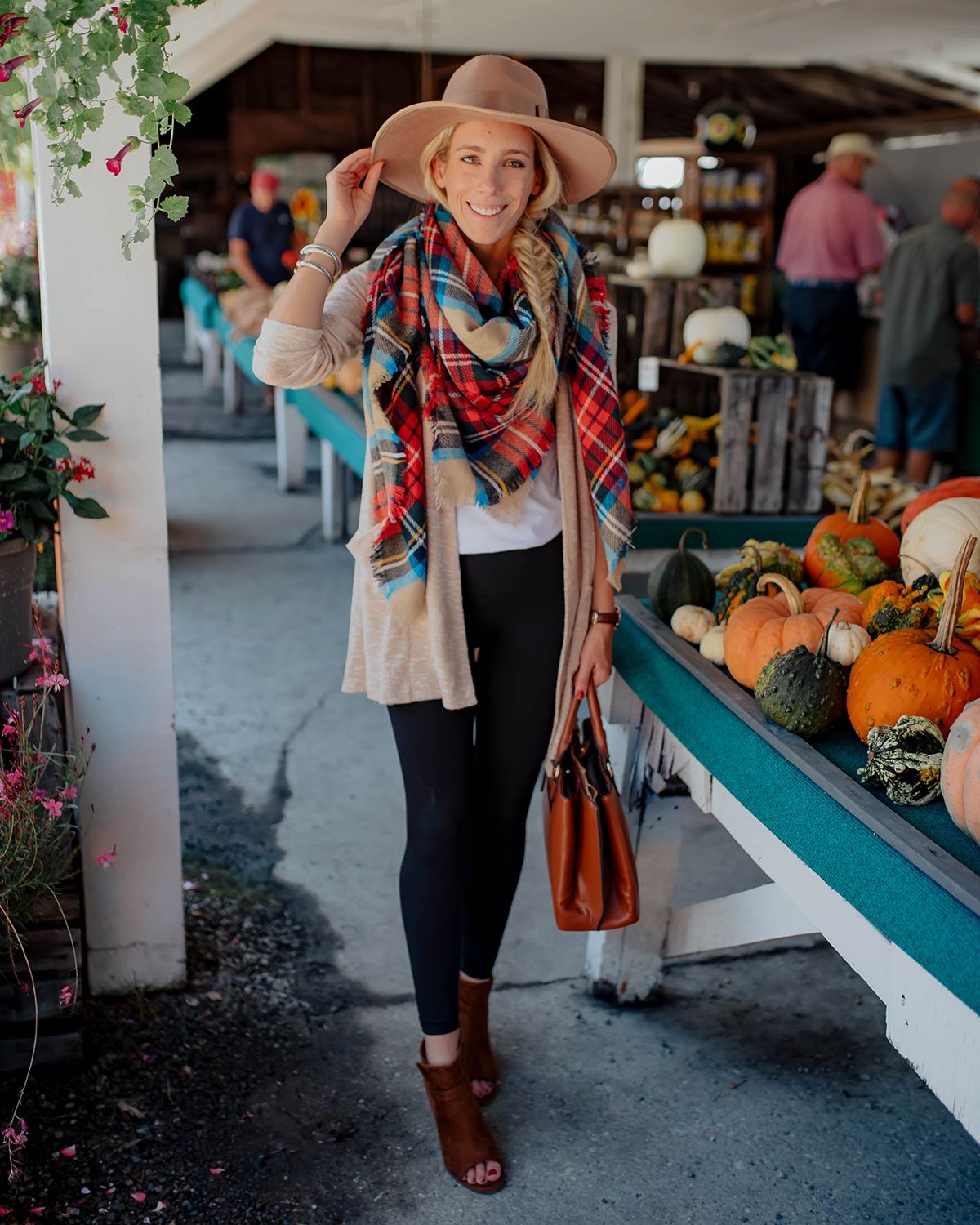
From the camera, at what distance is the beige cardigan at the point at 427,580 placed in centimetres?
170

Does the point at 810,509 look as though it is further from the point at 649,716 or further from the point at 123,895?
the point at 123,895

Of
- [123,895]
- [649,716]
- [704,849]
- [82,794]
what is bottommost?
[704,849]

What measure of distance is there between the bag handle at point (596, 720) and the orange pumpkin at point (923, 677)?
411 mm

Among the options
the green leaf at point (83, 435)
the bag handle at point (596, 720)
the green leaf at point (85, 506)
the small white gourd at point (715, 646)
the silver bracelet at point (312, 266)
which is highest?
the silver bracelet at point (312, 266)

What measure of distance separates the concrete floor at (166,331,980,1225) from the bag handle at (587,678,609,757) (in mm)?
377

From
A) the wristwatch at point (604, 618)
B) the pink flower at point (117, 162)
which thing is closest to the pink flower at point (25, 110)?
the pink flower at point (117, 162)

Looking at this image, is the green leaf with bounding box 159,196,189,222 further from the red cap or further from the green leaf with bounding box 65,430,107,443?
the red cap

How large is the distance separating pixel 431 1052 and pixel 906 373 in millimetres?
5069

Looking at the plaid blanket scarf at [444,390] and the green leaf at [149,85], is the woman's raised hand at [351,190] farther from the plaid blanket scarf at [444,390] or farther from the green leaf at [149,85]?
the green leaf at [149,85]

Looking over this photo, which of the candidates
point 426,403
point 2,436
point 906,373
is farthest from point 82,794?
point 906,373

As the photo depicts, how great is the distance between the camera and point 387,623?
5.67 ft

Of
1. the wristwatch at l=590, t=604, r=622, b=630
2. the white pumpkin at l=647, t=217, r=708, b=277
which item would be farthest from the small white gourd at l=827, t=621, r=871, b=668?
the white pumpkin at l=647, t=217, r=708, b=277

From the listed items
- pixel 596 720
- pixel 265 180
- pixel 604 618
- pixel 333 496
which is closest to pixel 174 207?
pixel 604 618

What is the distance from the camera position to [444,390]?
1694 mm
